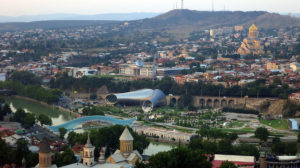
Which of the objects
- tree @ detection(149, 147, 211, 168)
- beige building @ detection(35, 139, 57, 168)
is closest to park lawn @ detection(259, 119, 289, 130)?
tree @ detection(149, 147, 211, 168)

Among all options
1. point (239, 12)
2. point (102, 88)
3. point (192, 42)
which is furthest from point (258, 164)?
point (239, 12)

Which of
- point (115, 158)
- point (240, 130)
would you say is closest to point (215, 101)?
point (240, 130)

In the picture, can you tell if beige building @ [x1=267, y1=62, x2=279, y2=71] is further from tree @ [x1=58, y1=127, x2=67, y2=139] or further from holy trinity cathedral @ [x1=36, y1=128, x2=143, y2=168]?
holy trinity cathedral @ [x1=36, y1=128, x2=143, y2=168]

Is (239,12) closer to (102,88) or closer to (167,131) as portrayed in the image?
(102,88)

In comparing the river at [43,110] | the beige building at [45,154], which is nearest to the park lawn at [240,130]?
the river at [43,110]

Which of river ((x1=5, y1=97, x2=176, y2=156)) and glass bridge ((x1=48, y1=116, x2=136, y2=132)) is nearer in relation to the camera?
glass bridge ((x1=48, y1=116, x2=136, y2=132))

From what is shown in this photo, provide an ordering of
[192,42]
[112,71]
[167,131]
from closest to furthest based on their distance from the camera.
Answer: [167,131], [112,71], [192,42]

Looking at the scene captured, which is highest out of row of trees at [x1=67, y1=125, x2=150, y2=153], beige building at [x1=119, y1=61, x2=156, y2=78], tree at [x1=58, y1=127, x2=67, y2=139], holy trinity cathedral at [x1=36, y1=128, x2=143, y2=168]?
holy trinity cathedral at [x1=36, y1=128, x2=143, y2=168]

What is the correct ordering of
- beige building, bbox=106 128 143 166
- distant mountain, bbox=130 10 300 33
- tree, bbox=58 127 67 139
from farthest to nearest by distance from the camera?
distant mountain, bbox=130 10 300 33, tree, bbox=58 127 67 139, beige building, bbox=106 128 143 166
